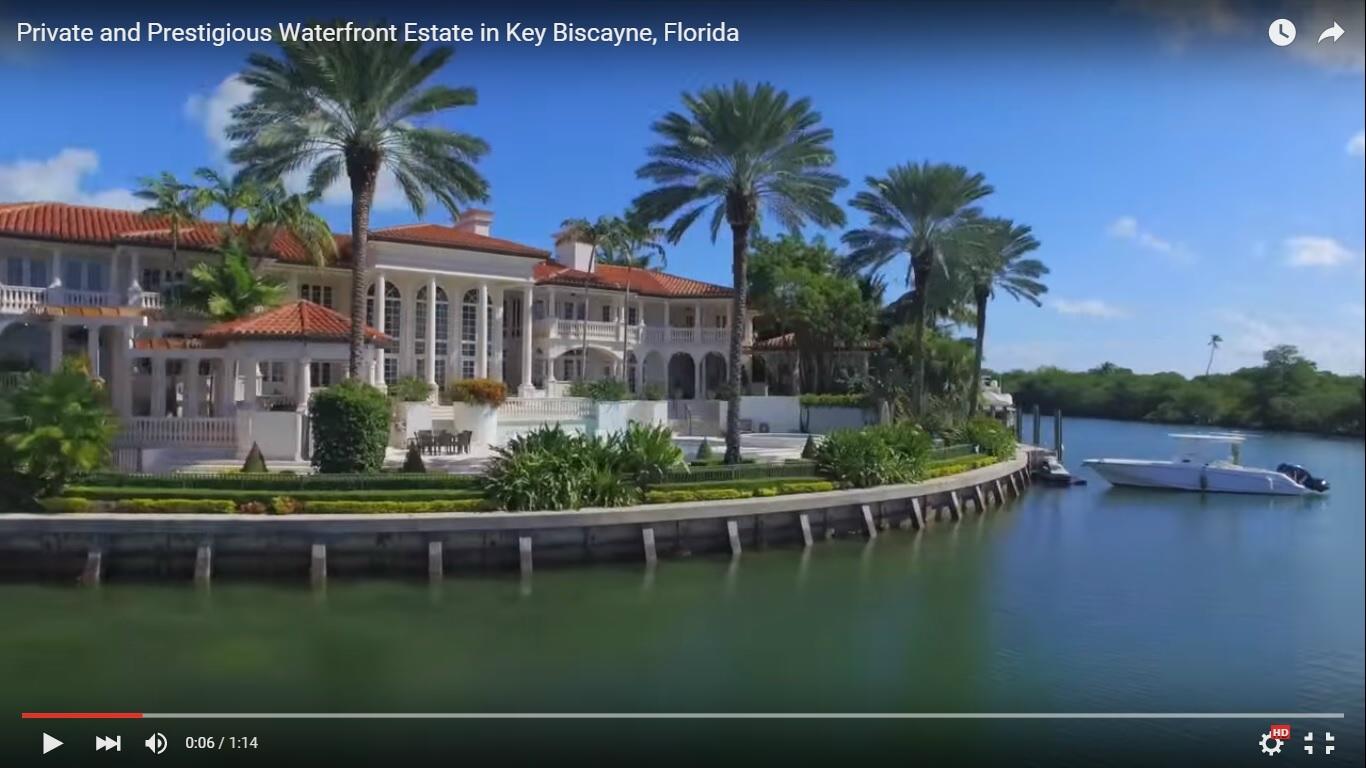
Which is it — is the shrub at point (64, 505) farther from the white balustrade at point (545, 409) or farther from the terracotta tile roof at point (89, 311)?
the white balustrade at point (545, 409)

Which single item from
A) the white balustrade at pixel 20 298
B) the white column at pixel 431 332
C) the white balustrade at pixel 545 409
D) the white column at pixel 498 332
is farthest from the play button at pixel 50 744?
the white column at pixel 498 332

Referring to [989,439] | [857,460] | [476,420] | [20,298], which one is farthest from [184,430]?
[989,439]

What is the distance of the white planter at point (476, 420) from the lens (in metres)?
34.7

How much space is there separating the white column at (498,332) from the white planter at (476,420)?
33.3ft

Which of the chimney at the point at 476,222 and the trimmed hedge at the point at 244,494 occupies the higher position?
the chimney at the point at 476,222

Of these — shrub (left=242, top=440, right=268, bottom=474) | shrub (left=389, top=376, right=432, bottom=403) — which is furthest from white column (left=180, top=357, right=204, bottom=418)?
shrub (left=242, top=440, right=268, bottom=474)

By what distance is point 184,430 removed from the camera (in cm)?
2903

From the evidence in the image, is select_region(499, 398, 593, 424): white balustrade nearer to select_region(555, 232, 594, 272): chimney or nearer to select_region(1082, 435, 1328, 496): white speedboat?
select_region(555, 232, 594, 272): chimney

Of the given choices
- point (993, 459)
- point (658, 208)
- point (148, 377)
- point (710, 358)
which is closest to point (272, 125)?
point (658, 208)

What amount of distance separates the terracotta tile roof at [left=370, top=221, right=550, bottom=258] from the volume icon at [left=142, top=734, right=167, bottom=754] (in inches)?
1237

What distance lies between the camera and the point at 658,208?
3112cm

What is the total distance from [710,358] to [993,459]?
69.8ft

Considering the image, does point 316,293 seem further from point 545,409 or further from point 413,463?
point 413,463

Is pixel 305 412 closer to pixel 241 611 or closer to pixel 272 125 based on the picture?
pixel 272 125
